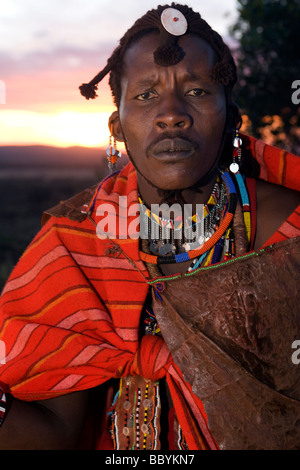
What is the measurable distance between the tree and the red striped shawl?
626cm

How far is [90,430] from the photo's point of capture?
2.55 metres

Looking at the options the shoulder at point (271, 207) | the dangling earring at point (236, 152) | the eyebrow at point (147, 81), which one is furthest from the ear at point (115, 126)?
the shoulder at point (271, 207)

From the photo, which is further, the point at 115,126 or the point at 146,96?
the point at 115,126

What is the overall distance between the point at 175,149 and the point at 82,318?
920 mm

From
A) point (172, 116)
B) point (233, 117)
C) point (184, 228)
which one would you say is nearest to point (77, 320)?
point (184, 228)

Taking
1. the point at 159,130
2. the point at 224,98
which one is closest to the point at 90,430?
the point at 159,130

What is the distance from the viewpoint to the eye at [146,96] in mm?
2348

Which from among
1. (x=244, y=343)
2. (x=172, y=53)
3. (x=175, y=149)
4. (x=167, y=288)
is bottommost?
(x=244, y=343)

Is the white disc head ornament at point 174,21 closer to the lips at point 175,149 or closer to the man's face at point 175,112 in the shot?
the man's face at point 175,112

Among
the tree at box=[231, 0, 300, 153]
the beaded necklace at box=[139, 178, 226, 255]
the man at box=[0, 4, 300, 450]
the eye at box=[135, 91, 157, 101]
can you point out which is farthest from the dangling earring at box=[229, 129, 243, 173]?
the tree at box=[231, 0, 300, 153]

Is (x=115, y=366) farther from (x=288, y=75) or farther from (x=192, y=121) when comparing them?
(x=288, y=75)

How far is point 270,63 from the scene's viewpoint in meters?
8.49

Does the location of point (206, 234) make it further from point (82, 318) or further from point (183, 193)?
point (82, 318)

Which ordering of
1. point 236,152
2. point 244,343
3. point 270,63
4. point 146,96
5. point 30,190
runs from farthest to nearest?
1. point 30,190
2. point 270,63
3. point 236,152
4. point 146,96
5. point 244,343
